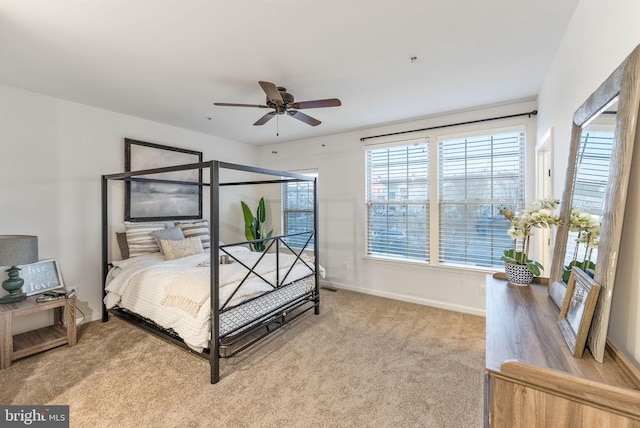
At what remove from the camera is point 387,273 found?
13.1ft

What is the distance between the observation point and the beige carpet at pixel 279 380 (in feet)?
5.82

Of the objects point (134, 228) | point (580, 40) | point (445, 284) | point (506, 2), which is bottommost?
point (445, 284)

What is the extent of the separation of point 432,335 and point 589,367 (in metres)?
2.16

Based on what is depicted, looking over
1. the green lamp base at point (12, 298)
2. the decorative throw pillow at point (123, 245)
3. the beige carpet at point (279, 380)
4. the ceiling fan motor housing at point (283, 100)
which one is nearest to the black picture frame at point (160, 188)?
the decorative throw pillow at point (123, 245)

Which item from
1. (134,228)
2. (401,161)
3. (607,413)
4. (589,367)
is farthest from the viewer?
(401,161)

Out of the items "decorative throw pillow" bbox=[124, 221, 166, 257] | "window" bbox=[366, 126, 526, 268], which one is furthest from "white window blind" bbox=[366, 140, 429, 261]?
"decorative throw pillow" bbox=[124, 221, 166, 257]

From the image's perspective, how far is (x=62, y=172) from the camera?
9.86 ft

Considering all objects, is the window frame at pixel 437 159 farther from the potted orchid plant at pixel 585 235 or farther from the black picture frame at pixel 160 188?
the black picture frame at pixel 160 188

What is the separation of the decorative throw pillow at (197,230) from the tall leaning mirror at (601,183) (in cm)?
367

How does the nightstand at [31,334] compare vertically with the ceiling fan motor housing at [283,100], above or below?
below

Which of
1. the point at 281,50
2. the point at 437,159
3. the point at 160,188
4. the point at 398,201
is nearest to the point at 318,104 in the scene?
the point at 281,50

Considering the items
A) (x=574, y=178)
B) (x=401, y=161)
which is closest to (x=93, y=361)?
(x=574, y=178)

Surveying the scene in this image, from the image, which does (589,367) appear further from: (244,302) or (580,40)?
(244,302)

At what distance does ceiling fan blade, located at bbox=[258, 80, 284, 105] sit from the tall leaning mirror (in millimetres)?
1887
